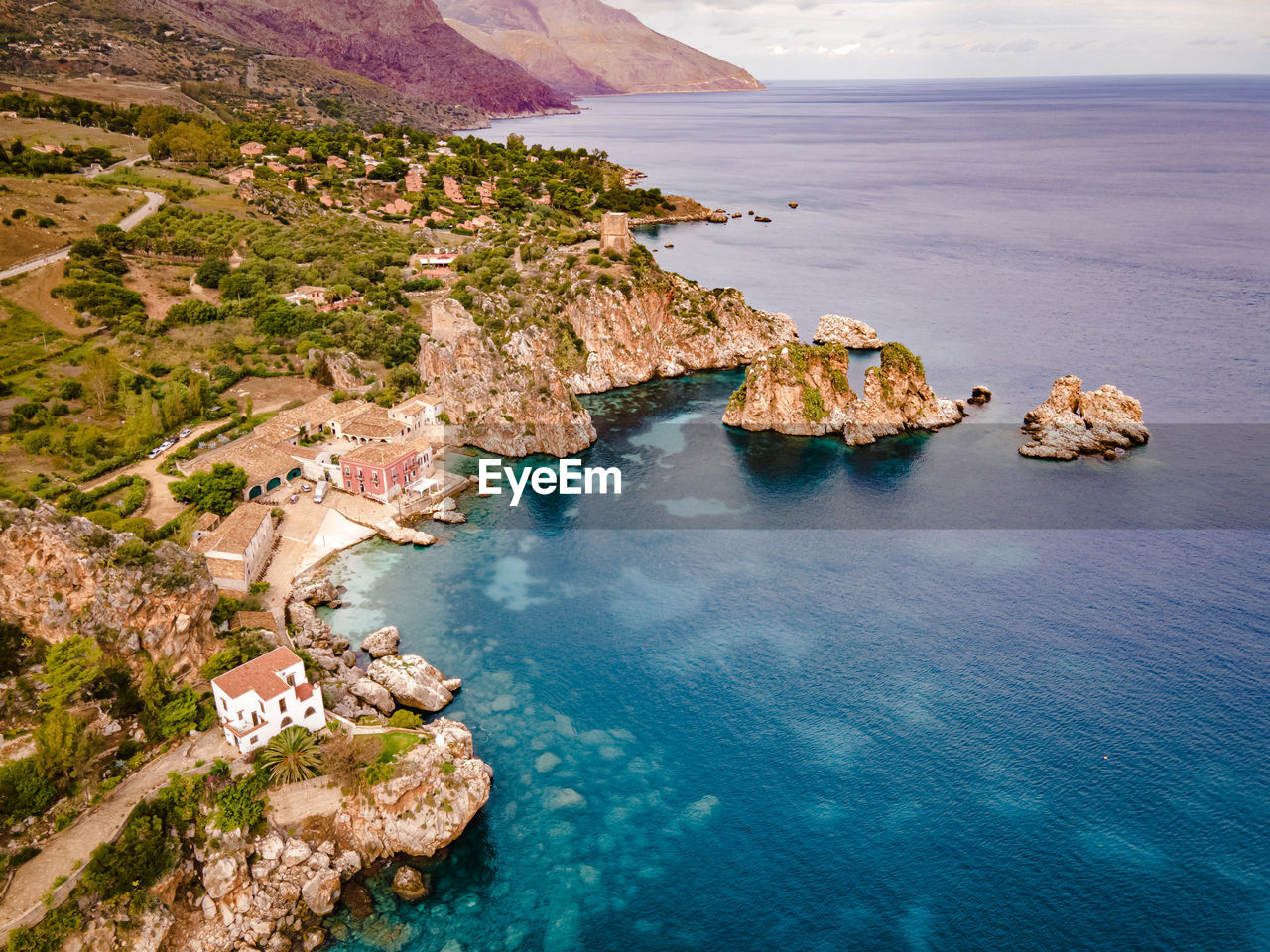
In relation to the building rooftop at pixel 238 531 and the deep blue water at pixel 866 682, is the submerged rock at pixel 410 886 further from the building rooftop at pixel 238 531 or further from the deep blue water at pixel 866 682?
the building rooftop at pixel 238 531

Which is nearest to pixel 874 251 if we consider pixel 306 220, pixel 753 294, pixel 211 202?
pixel 753 294

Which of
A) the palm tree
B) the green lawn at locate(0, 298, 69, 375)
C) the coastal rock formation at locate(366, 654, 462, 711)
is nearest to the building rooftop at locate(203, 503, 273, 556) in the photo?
the coastal rock formation at locate(366, 654, 462, 711)

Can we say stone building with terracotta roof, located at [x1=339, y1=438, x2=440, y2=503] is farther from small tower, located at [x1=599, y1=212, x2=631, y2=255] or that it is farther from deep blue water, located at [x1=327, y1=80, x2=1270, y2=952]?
small tower, located at [x1=599, y1=212, x2=631, y2=255]

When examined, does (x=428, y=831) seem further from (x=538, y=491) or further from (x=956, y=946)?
(x=538, y=491)

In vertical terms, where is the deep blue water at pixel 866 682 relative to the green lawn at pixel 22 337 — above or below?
below

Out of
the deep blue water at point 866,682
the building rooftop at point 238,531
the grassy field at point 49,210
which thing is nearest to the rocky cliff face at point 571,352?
the deep blue water at point 866,682

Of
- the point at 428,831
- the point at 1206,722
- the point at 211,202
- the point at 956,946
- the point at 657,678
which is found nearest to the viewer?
the point at 956,946

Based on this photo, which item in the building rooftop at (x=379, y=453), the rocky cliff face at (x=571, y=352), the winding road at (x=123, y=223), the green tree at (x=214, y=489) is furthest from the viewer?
the winding road at (x=123, y=223)
